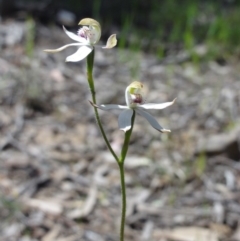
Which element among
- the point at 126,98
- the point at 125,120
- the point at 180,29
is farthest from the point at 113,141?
the point at 180,29

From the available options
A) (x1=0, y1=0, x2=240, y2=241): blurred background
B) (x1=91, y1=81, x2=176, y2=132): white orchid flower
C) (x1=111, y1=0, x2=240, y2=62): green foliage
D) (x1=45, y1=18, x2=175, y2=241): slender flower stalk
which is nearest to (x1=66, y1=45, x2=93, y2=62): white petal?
(x1=45, y1=18, x2=175, y2=241): slender flower stalk

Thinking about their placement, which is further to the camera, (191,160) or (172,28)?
(172,28)

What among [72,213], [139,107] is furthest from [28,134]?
[139,107]

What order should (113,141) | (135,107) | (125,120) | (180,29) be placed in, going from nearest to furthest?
(125,120)
(135,107)
(113,141)
(180,29)

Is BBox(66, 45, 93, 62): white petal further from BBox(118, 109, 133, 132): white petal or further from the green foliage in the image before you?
the green foliage

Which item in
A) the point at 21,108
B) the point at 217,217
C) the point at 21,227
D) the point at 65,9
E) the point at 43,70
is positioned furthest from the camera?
the point at 65,9

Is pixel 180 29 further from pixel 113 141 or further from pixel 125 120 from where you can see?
pixel 125 120

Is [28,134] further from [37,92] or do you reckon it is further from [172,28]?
[172,28]
